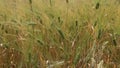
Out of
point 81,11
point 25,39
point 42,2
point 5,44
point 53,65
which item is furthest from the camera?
point 42,2

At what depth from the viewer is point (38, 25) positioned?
2.13 meters

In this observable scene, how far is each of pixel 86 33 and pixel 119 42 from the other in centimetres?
21

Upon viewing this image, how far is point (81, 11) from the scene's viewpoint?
234 centimetres

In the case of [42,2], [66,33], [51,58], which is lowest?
→ [51,58]

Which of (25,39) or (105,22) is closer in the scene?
(25,39)

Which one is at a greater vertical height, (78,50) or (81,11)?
(81,11)

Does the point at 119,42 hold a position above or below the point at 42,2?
below

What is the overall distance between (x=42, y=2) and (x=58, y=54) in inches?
29.6

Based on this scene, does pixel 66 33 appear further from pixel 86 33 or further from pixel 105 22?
pixel 105 22

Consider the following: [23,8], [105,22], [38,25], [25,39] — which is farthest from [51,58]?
[23,8]

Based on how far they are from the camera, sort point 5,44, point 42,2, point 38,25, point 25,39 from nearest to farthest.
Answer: point 25,39
point 5,44
point 38,25
point 42,2

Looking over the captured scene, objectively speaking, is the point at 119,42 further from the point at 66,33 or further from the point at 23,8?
the point at 23,8

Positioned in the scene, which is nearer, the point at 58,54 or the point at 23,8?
the point at 58,54

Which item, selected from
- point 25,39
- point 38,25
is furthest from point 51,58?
point 38,25
